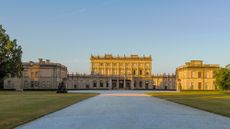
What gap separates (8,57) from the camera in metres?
53.8

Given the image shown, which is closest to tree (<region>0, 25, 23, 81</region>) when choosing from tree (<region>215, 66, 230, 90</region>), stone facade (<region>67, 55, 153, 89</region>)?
tree (<region>215, 66, 230, 90</region>)

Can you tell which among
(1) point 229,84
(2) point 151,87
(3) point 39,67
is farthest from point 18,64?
(2) point 151,87

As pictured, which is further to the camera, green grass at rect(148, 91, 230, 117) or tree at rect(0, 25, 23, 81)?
tree at rect(0, 25, 23, 81)

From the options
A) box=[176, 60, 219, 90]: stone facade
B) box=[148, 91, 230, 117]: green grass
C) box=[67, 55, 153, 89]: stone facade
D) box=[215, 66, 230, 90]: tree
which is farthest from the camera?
box=[67, 55, 153, 89]: stone facade

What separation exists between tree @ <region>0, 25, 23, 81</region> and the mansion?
139ft

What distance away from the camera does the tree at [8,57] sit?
52.7 m

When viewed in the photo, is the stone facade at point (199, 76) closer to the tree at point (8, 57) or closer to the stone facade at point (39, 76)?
the stone facade at point (39, 76)

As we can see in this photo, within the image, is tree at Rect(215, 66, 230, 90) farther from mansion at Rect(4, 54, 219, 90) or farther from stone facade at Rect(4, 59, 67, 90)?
stone facade at Rect(4, 59, 67, 90)

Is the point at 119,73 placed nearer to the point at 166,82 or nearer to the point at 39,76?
the point at 166,82

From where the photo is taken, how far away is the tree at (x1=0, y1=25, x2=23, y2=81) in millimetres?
52656

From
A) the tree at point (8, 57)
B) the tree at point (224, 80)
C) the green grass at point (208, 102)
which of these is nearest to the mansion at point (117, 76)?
the tree at point (224, 80)

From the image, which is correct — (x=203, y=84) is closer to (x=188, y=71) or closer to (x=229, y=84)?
(x=188, y=71)

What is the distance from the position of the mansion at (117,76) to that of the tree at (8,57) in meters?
42.3

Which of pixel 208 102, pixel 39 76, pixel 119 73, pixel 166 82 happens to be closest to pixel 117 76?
pixel 119 73
